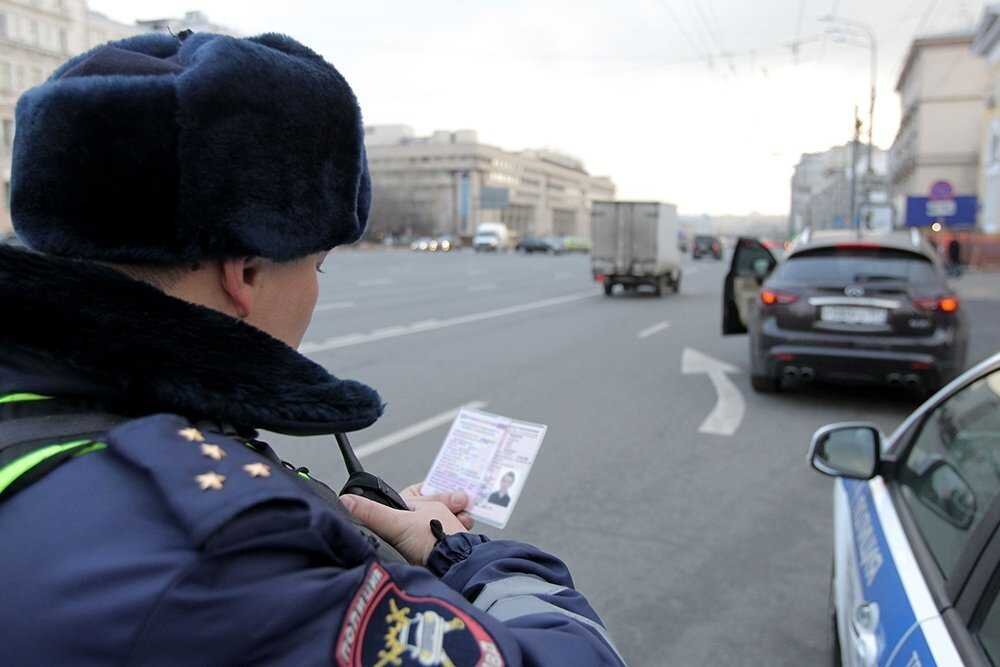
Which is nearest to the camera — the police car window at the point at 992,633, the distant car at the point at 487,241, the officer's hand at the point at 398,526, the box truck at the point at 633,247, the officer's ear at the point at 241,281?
the officer's ear at the point at 241,281

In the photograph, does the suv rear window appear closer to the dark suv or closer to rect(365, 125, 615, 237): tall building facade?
the dark suv

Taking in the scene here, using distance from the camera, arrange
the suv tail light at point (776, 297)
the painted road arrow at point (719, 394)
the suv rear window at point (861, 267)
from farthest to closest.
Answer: the suv tail light at point (776, 297), the suv rear window at point (861, 267), the painted road arrow at point (719, 394)

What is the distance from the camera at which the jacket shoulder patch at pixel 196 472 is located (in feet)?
2.49

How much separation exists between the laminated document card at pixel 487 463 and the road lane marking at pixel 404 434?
400 cm

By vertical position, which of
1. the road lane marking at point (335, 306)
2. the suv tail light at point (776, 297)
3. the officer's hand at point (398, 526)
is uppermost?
the suv tail light at point (776, 297)

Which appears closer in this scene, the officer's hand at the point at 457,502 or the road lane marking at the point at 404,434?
the officer's hand at the point at 457,502

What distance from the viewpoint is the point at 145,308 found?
0.95 meters

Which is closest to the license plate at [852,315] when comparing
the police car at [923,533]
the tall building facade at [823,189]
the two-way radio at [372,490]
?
the police car at [923,533]

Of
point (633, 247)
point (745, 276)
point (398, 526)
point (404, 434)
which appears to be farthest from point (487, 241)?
point (398, 526)

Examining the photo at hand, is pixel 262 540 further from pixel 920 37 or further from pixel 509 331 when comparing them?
pixel 920 37

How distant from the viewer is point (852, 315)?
24.7ft

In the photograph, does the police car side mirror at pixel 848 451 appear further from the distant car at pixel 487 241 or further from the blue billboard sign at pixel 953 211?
the distant car at pixel 487 241

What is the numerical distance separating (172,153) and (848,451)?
8.26 feet

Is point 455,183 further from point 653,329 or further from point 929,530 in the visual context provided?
point 929,530
